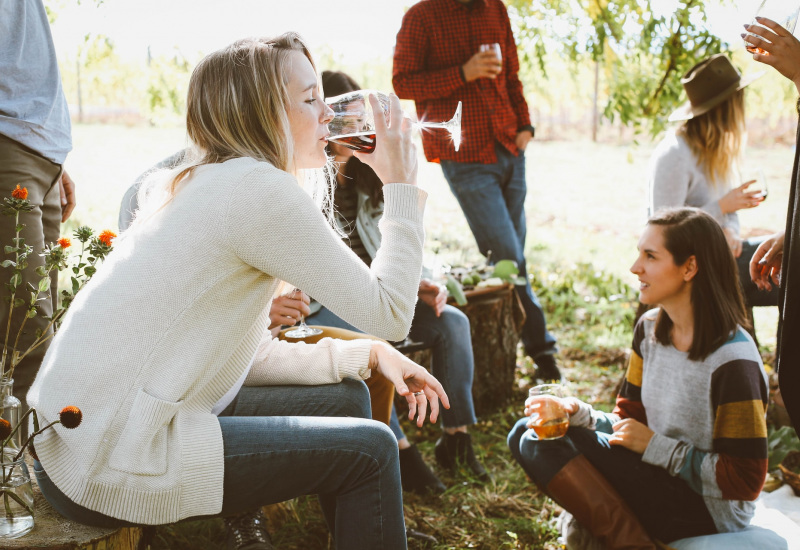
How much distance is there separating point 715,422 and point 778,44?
41.0 inches

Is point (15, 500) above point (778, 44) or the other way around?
the other way around

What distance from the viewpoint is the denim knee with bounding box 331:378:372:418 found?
6.13 feet

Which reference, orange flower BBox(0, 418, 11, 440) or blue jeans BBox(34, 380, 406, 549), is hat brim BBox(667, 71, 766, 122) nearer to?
blue jeans BBox(34, 380, 406, 549)

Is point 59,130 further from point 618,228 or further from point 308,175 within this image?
point 618,228

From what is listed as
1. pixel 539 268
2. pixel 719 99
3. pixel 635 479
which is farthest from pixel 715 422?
pixel 539 268

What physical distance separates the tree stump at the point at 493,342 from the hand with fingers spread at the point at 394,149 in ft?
6.29

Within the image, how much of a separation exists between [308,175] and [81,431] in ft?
2.83

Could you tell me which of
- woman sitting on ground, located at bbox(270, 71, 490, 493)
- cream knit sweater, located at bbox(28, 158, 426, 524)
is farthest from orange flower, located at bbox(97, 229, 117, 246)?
woman sitting on ground, located at bbox(270, 71, 490, 493)

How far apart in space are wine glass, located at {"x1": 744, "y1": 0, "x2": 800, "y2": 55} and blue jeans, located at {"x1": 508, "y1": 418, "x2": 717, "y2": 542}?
1.20 metres

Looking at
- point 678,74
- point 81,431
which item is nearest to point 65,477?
point 81,431

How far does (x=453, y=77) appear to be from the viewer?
12.4 ft

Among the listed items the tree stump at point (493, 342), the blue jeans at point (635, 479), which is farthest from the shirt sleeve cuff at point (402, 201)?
the tree stump at point (493, 342)

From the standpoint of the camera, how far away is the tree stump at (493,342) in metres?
3.66

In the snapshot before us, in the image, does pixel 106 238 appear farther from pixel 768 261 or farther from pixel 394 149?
pixel 768 261
